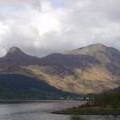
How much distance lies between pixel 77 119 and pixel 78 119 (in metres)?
0.29

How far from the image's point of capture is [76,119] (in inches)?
4434

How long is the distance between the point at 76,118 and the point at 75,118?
287 mm

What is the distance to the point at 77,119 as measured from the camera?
370ft

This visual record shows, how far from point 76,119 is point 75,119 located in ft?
0.93

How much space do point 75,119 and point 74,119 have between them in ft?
1.36

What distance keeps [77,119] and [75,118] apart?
1.08m

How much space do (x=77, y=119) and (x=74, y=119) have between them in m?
0.89

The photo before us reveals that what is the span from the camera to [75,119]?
370 feet

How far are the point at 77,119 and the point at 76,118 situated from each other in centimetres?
92

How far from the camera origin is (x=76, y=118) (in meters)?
114

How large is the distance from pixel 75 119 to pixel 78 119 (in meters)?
0.85

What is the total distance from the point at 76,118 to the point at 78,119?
98 cm

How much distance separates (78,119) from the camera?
11275 centimetres
